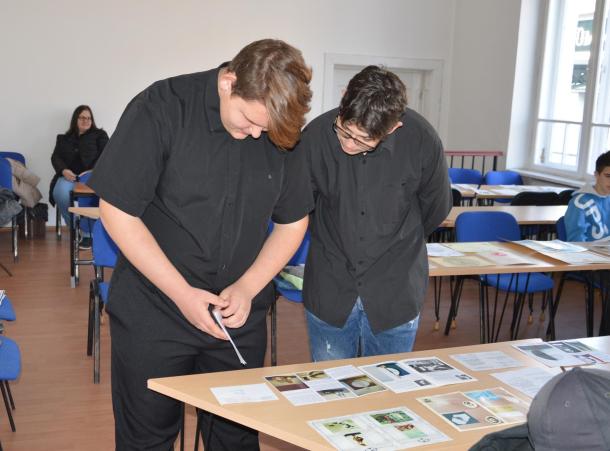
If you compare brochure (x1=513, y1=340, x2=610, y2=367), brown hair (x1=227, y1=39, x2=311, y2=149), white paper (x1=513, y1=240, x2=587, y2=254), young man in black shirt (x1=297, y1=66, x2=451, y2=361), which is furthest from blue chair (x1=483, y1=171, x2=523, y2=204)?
brown hair (x1=227, y1=39, x2=311, y2=149)

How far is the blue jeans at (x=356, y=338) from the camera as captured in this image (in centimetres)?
236

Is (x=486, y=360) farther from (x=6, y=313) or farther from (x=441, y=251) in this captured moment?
(x=6, y=313)

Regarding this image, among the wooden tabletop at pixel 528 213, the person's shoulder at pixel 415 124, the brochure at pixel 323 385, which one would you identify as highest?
the person's shoulder at pixel 415 124

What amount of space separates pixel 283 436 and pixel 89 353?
284cm

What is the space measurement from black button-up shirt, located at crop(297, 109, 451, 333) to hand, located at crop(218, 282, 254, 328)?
56 cm

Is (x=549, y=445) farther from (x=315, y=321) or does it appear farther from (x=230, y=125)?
(x=315, y=321)

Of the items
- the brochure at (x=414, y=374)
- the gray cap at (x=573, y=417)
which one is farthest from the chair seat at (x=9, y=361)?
the gray cap at (x=573, y=417)

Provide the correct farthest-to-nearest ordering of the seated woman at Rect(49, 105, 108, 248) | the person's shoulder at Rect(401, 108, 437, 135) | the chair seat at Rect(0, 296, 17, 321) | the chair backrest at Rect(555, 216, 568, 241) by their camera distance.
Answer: the seated woman at Rect(49, 105, 108, 248) → the chair backrest at Rect(555, 216, 568, 241) → the chair seat at Rect(0, 296, 17, 321) → the person's shoulder at Rect(401, 108, 437, 135)

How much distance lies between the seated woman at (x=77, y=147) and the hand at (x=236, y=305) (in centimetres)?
616

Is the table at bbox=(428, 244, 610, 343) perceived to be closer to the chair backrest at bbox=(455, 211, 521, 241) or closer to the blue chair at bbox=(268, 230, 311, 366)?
the chair backrest at bbox=(455, 211, 521, 241)

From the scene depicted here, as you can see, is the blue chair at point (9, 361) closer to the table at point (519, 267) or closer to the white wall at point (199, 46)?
the table at point (519, 267)

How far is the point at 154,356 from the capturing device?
185cm

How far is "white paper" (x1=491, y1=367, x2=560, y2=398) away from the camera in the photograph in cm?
205

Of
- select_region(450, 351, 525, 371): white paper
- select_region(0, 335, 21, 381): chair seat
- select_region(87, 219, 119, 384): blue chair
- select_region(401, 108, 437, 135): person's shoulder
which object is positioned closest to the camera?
select_region(450, 351, 525, 371): white paper
